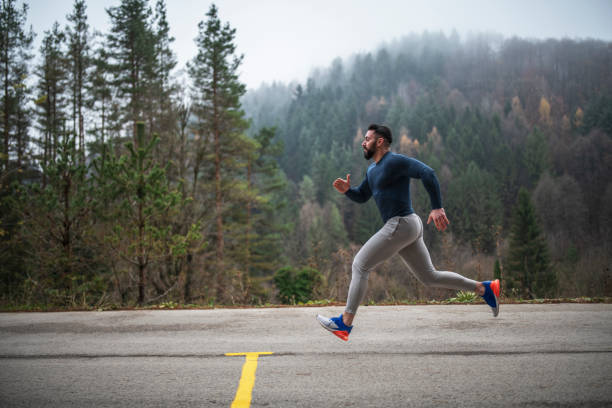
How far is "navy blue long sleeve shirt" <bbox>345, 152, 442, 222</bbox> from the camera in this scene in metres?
3.89

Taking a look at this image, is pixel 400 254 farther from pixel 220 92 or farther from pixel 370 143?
pixel 220 92

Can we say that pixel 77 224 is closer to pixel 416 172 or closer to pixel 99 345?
pixel 99 345

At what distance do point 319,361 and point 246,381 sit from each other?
0.75 m

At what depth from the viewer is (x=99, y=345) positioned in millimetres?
4430

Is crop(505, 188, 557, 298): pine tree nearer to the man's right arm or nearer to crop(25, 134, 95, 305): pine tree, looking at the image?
crop(25, 134, 95, 305): pine tree

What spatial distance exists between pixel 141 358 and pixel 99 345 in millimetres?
849

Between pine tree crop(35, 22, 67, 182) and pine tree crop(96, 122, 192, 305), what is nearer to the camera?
pine tree crop(96, 122, 192, 305)

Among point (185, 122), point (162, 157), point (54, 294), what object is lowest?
point (54, 294)

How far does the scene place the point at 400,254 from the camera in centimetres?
424

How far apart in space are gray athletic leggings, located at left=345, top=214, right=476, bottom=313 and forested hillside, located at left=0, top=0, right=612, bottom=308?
4180mm

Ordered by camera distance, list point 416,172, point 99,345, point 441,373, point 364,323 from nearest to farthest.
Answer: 1. point 441,373
2. point 416,172
3. point 99,345
4. point 364,323

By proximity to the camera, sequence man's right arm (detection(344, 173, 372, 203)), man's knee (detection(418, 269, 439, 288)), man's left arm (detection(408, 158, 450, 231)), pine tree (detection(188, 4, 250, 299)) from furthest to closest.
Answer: pine tree (detection(188, 4, 250, 299)) < man's right arm (detection(344, 173, 372, 203)) < man's knee (detection(418, 269, 439, 288)) < man's left arm (detection(408, 158, 450, 231))

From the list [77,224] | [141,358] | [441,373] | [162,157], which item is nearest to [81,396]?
[141,358]

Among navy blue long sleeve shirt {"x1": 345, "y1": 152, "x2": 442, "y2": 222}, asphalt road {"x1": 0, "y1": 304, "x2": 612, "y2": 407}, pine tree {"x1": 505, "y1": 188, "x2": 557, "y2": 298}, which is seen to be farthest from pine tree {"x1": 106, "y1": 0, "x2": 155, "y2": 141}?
pine tree {"x1": 505, "y1": 188, "x2": 557, "y2": 298}
